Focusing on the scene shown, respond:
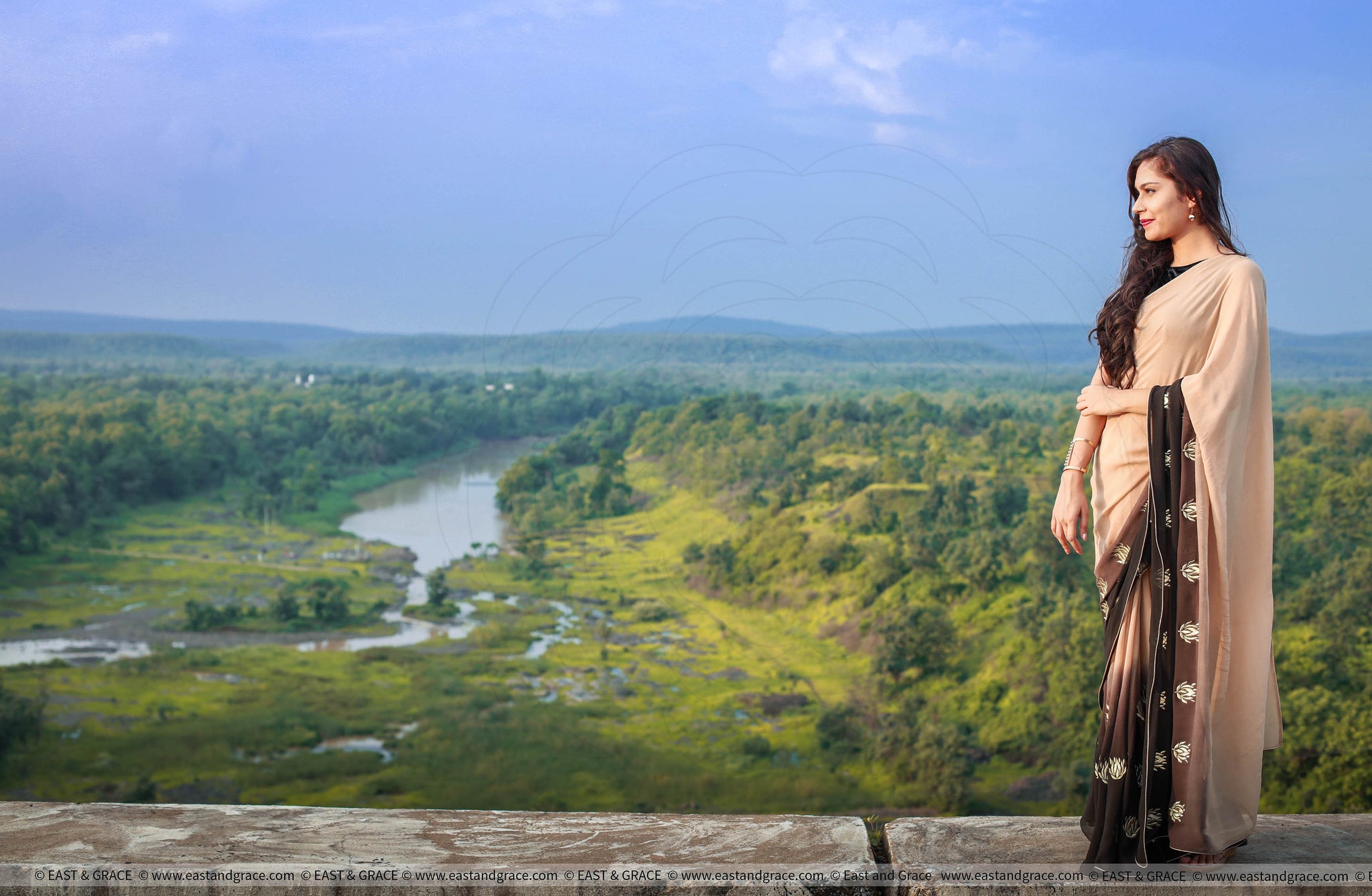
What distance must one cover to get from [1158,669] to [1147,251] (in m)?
0.80

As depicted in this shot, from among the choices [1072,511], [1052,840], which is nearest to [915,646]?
[1052,840]

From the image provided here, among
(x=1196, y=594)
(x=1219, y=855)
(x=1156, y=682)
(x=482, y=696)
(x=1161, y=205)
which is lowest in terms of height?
(x=482, y=696)

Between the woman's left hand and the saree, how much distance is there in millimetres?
57

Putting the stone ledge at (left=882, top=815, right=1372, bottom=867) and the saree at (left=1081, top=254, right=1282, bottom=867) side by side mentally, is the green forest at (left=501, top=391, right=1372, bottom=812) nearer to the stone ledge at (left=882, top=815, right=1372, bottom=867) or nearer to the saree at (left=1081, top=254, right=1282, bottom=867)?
the stone ledge at (left=882, top=815, right=1372, bottom=867)

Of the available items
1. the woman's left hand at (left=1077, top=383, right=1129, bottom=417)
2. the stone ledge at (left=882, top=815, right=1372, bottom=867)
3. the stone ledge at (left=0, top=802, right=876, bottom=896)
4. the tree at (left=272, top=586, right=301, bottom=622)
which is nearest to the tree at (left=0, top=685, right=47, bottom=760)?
the tree at (left=272, top=586, right=301, bottom=622)

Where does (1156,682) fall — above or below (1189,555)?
below

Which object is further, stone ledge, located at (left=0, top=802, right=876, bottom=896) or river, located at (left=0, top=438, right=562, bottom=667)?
river, located at (left=0, top=438, right=562, bottom=667)

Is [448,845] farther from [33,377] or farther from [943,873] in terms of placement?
Answer: [33,377]

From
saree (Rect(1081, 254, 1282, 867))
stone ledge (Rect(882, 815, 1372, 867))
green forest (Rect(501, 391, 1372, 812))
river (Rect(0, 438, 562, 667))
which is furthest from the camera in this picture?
river (Rect(0, 438, 562, 667))

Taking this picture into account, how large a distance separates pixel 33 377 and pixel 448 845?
32.0 feet

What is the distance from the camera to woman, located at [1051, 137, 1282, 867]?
173 cm

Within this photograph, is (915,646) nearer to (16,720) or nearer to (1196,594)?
(1196,594)

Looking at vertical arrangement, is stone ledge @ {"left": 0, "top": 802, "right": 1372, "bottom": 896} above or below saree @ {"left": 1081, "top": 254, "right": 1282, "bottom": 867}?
below

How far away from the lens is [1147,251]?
1903 mm
